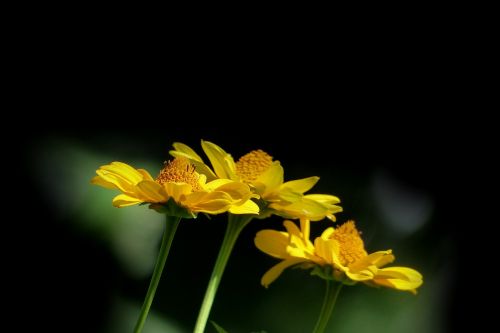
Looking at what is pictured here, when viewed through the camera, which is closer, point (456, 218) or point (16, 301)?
point (16, 301)

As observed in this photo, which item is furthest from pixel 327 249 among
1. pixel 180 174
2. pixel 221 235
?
pixel 221 235

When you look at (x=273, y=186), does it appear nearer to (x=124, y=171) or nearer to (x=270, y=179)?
(x=270, y=179)

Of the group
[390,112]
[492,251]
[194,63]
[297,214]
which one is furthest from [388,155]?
[297,214]

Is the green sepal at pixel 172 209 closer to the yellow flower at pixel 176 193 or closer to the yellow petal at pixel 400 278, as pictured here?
the yellow flower at pixel 176 193

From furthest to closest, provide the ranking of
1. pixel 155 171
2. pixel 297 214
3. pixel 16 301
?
pixel 155 171
pixel 16 301
pixel 297 214

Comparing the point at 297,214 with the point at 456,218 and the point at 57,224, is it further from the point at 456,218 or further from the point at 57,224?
the point at 456,218

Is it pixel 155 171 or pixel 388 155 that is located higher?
pixel 388 155

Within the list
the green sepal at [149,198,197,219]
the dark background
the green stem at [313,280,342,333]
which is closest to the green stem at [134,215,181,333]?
the green sepal at [149,198,197,219]

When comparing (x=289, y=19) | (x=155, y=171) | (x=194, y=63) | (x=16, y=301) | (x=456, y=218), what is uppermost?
(x=289, y=19)

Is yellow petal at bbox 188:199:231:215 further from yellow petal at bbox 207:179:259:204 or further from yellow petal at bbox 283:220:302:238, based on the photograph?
yellow petal at bbox 283:220:302:238
